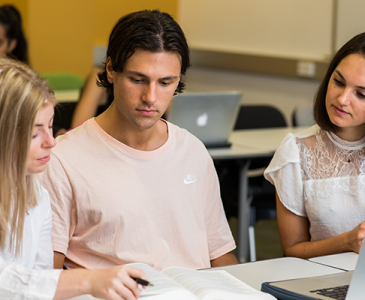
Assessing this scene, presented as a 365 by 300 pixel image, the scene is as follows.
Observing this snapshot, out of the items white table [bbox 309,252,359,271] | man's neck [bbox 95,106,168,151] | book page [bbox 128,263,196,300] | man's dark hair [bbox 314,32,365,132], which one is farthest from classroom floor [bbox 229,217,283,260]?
book page [bbox 128,263,196,300]

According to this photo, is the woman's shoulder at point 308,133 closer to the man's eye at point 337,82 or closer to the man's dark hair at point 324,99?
the man's dark hair at point 324,99

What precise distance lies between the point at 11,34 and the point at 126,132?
239 cm

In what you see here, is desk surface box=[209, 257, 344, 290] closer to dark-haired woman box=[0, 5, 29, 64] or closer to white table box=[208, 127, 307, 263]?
white table box=[208, 127, 307, 263]

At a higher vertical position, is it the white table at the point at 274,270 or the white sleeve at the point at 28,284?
the white sleeve at the point at 28,284

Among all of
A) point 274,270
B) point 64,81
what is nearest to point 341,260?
point 274,270

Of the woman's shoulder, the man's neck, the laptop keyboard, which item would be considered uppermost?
the man's neck

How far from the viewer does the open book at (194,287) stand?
0.97 m

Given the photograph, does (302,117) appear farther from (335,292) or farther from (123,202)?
(335,292)

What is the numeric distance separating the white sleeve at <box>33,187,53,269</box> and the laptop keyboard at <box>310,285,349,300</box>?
594 millimetres

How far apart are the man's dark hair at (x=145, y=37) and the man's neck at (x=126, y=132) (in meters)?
0.14

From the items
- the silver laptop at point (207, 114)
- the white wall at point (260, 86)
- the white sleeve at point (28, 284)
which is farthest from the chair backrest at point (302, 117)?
the white sleeve at point (28, 284)

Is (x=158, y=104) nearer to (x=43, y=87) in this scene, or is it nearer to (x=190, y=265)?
(x=43, y=87)

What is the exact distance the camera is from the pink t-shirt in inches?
53.9

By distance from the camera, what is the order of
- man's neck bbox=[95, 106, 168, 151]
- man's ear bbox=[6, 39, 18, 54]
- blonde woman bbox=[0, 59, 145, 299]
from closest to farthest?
blonde woman bbox=[0, 59, 145, 299]
man's neck bbox=[95, 106, 168, 151]
man's ear bbox=[6, 39, 18, 54]
